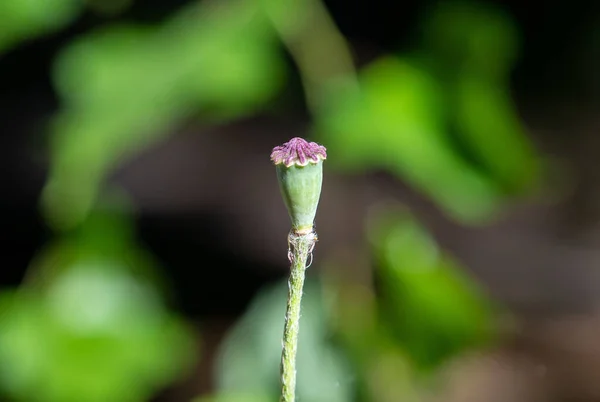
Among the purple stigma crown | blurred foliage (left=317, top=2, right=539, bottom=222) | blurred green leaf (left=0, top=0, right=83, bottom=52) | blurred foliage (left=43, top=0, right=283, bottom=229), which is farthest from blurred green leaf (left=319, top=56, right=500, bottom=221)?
the purple stigma crown

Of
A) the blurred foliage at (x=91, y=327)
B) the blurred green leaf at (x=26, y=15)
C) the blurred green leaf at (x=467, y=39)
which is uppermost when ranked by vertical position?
the blurred green leaf at (x=26, y=15)

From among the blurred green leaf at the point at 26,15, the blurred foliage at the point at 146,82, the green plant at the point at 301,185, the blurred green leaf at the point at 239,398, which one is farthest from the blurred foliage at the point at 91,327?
the green plant at the point at 301,185

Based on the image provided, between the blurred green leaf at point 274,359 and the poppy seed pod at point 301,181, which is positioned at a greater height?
the poppy seed pod at point 301,181

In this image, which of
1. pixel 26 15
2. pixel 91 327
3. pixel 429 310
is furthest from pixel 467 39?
pixel 91 327

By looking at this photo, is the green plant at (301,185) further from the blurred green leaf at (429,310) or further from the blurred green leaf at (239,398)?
the blurred green leaf at (429,310)

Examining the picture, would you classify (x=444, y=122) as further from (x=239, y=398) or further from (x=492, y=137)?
(x=239, y=398)

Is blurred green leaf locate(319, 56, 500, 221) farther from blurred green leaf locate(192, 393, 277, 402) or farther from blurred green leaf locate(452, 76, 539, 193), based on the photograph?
blurred green leaf locate(192, 393, 277, 402)
